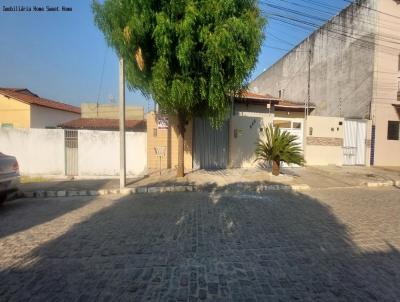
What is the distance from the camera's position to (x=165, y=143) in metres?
12.2

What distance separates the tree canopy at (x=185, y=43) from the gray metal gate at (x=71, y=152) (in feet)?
13.6

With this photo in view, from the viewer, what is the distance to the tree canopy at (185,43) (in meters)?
7.98

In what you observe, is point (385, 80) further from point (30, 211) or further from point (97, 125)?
point (97, 125)

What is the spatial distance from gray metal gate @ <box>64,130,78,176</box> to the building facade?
14644 millimetres

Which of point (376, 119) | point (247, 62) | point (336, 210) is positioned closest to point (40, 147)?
point (247, 62)

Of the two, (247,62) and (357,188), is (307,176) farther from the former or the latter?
(247,62)

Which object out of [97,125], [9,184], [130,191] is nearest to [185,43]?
[130,191]

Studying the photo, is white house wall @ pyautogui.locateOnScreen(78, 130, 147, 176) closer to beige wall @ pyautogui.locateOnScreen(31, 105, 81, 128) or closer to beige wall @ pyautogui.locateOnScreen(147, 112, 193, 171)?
beige wall @ pyautogui.locateOnScreen(147, 112, 193, 171)

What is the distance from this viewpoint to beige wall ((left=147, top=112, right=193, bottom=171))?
12062 millimetres

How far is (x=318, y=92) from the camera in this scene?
21312 millimetres

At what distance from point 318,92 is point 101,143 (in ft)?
54.9

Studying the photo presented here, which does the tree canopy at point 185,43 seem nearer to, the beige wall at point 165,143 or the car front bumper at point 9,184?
the beige wall at point 165,143

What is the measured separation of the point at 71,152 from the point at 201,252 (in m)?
9.36

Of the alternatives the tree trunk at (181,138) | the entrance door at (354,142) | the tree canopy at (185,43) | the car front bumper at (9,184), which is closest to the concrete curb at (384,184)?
the entrance door at (354,142)
